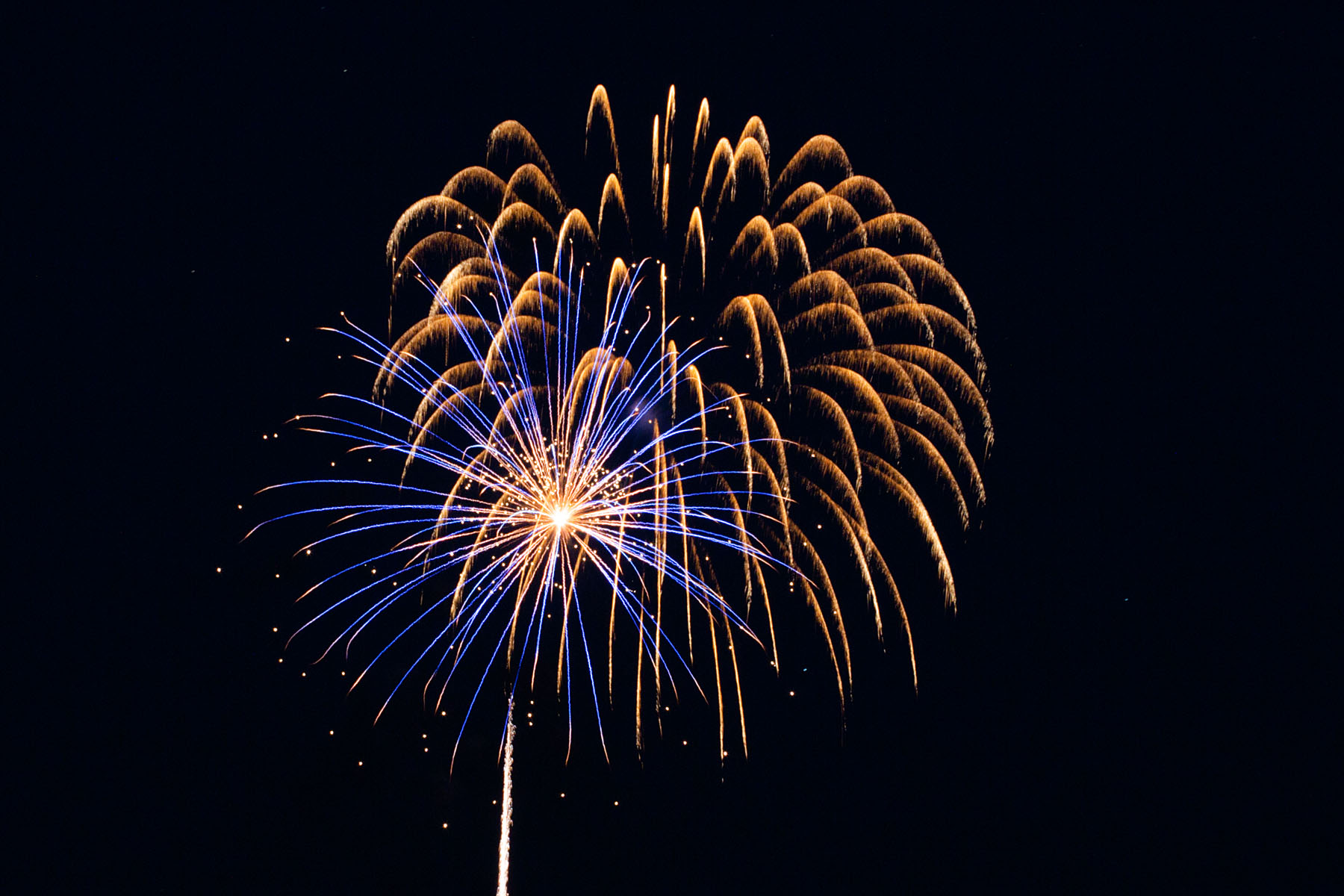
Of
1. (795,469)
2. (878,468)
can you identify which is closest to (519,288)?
(795,469)

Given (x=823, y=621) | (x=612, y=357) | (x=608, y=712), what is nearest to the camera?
(x=612, y=357)

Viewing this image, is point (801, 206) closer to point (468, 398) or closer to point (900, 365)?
point (900, 365)

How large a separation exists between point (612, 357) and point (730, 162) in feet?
9.65

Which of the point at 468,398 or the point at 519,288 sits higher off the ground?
the point at 519,288

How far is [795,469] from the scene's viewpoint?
1303 centimetres

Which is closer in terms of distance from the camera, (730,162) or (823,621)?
(730,162)

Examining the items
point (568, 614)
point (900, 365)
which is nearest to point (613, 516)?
point (568, 614)

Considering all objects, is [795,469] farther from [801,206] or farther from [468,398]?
[468,398]

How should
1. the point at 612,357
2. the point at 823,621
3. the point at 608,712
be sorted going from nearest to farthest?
the point at 612,357, the point at 823,621, the point at 608,712

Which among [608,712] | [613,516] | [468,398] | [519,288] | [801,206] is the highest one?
[801,206]

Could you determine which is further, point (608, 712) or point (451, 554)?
point (608, 712)

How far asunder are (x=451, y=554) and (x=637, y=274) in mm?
4530

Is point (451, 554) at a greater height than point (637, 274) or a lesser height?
lesser

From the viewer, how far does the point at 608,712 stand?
50.7ft
